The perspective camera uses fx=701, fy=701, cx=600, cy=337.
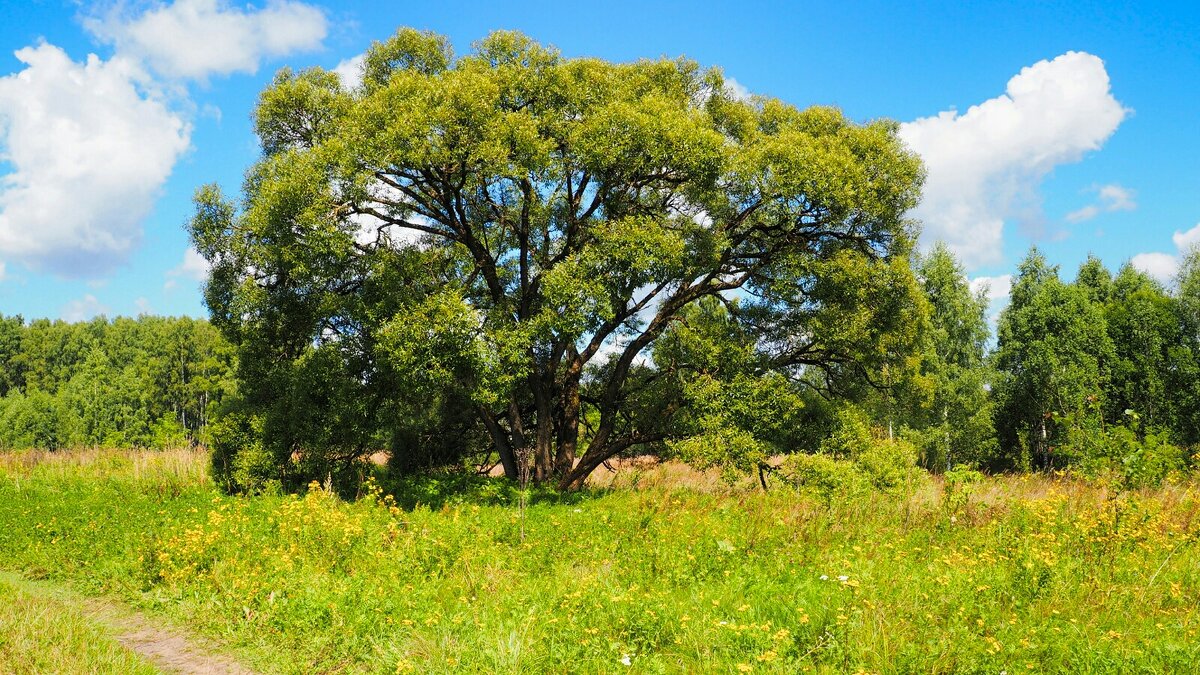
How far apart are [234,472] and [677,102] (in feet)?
44.1

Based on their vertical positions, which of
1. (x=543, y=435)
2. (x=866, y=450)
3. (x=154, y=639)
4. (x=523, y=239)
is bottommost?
(x=154, y=639)

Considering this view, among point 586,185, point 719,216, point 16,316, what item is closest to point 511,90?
point 586,185

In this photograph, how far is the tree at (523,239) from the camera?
14617 millimetres

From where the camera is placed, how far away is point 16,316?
106 metres

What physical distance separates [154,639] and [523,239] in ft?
38.1

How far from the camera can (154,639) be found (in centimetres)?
752

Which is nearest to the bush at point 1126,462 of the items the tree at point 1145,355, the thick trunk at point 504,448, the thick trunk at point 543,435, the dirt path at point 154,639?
the dirt path at point 154,639

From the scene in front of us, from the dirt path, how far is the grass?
0.22 meters

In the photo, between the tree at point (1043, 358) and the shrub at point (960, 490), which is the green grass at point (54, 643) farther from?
the tree at point (1043, 358)

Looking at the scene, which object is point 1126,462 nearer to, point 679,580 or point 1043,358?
point 679,580

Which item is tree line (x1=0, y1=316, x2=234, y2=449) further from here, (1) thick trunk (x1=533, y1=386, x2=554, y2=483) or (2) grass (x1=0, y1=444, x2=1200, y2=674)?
(2) grass (x1=0, y1=444, x2=1200, y2=674)

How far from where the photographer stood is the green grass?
634 centimetres

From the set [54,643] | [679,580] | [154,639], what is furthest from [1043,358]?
[54,643]

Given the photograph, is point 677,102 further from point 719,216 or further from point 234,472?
point 234,472
